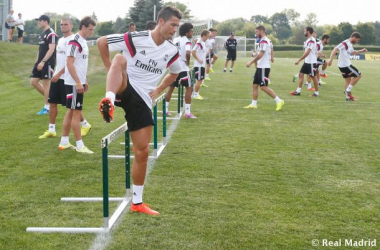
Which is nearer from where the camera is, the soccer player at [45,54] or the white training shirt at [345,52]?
the soccer player at [45,54]

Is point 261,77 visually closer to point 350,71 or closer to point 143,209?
point 350,71

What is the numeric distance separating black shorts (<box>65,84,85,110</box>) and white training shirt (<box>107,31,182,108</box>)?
9.59 ft

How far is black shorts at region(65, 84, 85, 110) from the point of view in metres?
8.14

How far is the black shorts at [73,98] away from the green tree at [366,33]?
102096 mm

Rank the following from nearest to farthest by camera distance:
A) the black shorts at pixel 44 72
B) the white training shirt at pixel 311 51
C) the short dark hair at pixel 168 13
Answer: the short dark hair at pixel 168 13, the black shorts at pixel 44 72, the white training shirt at pixel 311 51

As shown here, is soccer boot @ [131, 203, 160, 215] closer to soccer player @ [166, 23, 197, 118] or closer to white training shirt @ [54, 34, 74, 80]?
white training shirt @ [54, 34, 74, 80]

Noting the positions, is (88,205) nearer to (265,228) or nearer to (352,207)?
(265,228)

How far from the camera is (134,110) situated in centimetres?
532

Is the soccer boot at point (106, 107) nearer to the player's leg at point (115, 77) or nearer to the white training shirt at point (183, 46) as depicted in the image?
the player's leg at point (115, 77)

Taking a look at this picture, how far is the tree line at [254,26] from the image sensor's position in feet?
237

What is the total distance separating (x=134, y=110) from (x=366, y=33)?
106720 mm

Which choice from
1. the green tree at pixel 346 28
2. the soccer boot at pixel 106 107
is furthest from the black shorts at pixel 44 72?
the green tree at pixel 346 28

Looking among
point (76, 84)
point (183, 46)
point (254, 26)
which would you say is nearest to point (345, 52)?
point (183, 46)

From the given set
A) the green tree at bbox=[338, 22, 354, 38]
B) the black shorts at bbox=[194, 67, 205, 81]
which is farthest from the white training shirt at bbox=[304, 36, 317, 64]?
the green tree at bbox=[338, 22, 354, 38]
